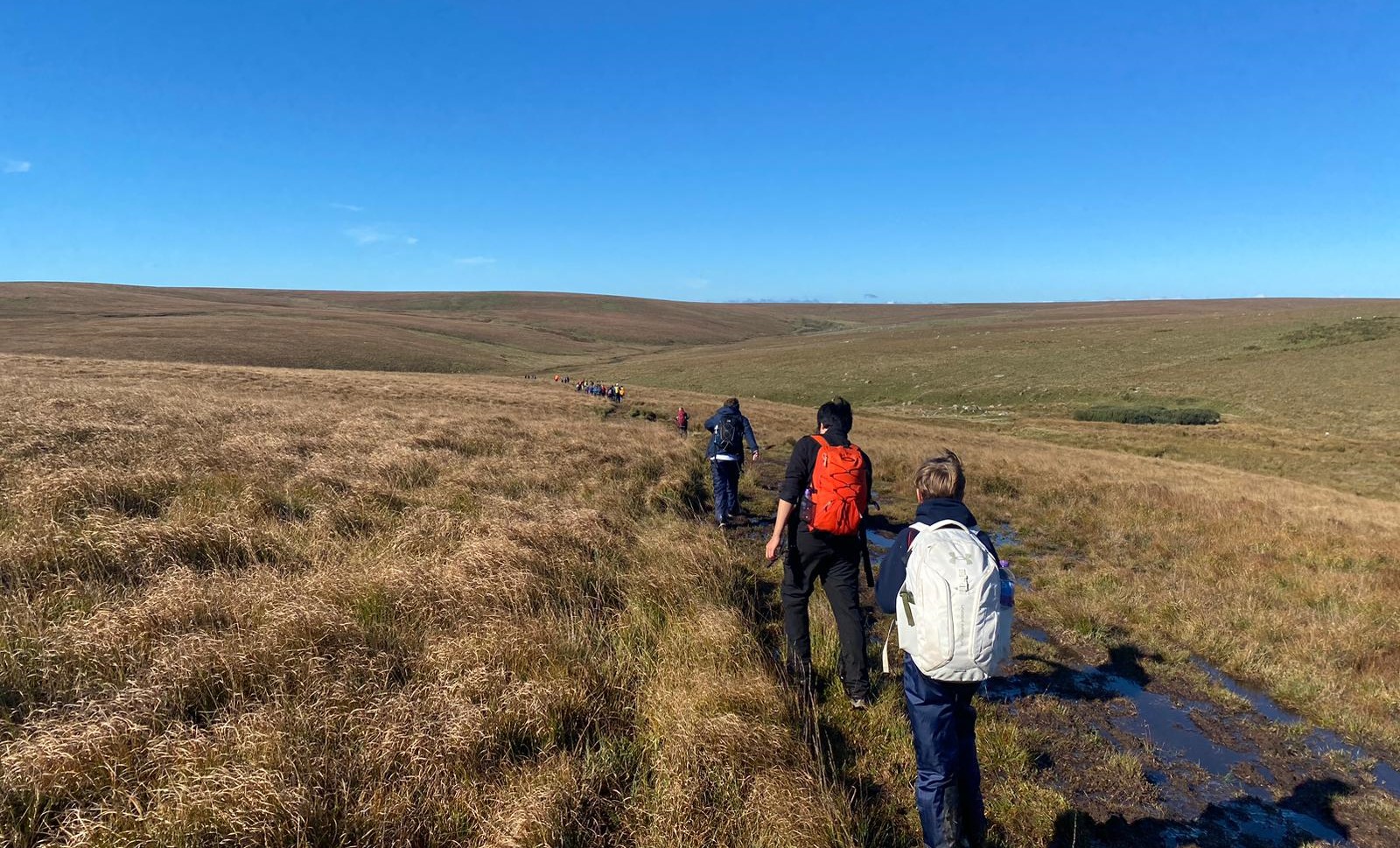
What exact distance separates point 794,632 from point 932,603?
216cm

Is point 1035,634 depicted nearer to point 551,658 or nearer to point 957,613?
point 957,613

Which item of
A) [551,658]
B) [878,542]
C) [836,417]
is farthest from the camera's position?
[878,542]

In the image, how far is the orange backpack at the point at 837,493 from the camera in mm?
4660

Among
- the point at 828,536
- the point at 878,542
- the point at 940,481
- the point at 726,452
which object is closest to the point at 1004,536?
the point at 878,542

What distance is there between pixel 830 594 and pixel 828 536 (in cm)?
48

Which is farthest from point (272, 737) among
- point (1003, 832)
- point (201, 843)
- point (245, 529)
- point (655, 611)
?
point (1003, 832)

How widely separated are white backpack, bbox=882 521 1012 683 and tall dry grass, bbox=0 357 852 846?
967 mm

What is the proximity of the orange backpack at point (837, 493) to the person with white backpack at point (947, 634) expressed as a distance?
1.15m

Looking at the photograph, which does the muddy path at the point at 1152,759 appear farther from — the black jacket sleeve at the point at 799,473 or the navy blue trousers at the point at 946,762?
the black jacket sleeve at the point at 799,473

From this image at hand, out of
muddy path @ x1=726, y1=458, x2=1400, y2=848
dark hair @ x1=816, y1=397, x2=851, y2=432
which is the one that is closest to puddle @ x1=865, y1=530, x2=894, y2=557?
muddy path @ x1=726, y1=458, x2=1400, y2=848

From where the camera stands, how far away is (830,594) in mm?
4945

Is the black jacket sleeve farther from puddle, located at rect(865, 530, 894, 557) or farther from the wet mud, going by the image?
puddle, located at rect(865, 530, 894, 557)

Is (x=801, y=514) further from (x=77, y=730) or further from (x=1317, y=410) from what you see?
(x=1317, y=410)

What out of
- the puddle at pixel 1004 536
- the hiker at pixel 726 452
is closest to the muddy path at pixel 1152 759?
the hiker at pixel 726 452
